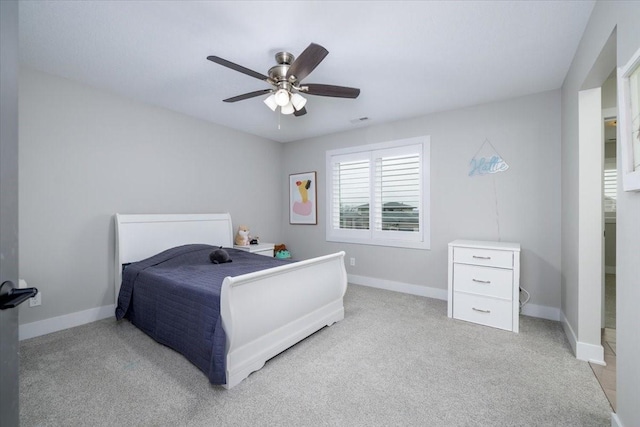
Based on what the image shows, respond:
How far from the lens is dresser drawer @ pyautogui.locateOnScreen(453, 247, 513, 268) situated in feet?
8.56

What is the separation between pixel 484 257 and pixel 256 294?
2238 millimetres

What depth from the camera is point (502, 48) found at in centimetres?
211

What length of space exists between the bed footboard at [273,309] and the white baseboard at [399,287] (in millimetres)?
1412

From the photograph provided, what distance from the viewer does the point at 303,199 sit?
471 centimetres

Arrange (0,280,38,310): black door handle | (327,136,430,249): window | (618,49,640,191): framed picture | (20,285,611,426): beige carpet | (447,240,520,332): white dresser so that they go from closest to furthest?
1. (0,280,38,310): black door handle
2. (618,49,640,191): framed picture
3. (20,285,611,426): beige carpet
4. (447,240,520,332): white dresser
5. (327,136,430,249): window

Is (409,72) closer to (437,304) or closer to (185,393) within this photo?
(437,304)

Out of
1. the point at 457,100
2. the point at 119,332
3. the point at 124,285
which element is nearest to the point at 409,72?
the point at 457,100

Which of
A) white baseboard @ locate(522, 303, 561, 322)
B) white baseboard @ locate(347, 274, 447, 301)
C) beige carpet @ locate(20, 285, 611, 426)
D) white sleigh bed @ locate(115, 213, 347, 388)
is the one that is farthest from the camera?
white baseboard @ locate(347, 274, 447, 301)

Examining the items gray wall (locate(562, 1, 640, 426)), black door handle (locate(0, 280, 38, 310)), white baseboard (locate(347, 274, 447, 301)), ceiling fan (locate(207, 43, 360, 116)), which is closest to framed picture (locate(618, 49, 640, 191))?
gray wall (locate(562, 1, 640, 426))

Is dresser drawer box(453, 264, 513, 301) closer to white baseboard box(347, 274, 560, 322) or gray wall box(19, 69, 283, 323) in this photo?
white baseboard box(347, 274, 560, 322)

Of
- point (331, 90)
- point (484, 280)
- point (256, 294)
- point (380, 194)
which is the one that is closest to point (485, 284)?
point (484, 280)

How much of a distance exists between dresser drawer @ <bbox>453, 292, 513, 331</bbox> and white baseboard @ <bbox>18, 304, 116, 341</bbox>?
3.70 metres

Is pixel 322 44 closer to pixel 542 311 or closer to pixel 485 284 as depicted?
pixel 485 284

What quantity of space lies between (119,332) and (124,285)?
0.44 metres
